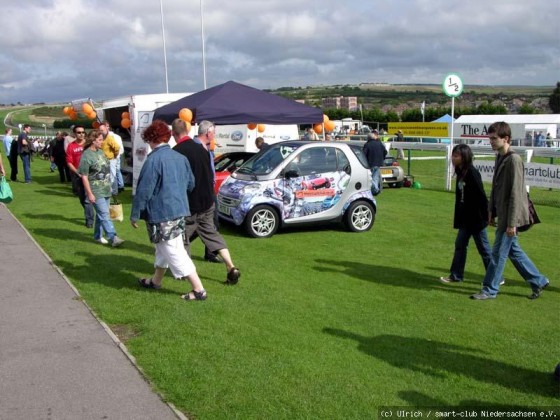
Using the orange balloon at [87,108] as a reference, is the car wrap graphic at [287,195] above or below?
below

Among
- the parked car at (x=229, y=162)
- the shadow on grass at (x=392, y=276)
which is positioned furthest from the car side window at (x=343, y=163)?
the parked car at (x=229, y=162)

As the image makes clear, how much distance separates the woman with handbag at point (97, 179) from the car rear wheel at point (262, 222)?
2.19m

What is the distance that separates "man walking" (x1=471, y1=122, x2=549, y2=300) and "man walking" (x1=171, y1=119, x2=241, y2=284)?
115 inches

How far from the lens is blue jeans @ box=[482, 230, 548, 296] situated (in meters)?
6.44

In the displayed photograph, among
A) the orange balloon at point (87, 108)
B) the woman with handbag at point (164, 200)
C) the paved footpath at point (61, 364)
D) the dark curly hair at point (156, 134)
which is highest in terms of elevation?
the orange balloon at point (87, 108)

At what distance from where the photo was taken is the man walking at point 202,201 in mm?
6871

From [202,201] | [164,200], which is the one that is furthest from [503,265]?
[164,200]

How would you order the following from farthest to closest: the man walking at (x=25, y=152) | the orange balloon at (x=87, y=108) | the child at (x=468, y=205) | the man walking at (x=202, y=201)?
the man walking at (x=25, y=152)
the orange balloon at (x=87, y=108)
the child at (x=468, y=205)
the man walking at (x=202, y=201)

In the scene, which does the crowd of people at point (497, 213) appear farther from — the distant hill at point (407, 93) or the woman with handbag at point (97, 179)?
the distant hill at point (407, 93)

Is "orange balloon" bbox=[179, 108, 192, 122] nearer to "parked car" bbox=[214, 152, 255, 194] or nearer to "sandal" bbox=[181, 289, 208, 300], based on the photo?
"parked car" bbox=[214, 152, 255, 194]

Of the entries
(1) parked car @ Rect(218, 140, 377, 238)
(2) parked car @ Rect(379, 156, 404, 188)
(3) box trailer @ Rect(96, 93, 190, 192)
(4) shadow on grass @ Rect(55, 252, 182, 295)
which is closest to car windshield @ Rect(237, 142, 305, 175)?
(1) parked car @ Rect(218, 140, 377, 238)

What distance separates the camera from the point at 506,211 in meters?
6.38

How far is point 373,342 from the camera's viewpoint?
5.14m

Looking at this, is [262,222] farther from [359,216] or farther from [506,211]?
[506,211]
